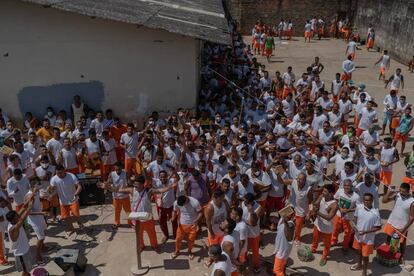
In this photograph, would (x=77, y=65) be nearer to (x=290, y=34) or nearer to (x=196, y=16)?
(x=196, y=16)

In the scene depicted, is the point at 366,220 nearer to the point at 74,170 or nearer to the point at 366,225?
the point at 366,225

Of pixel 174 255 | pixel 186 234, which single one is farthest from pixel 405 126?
pixel 174 255

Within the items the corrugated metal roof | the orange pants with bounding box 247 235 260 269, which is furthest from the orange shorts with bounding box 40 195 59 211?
the corrugated metal roof

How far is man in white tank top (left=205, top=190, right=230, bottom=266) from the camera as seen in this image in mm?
7621

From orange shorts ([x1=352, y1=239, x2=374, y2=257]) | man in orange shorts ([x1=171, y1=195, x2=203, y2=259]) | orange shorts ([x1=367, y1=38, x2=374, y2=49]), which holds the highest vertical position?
orange shorts ([x1=367, y1=38, x2=374, y2=49])

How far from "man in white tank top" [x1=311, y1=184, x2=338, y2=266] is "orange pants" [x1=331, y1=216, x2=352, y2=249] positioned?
1.33ft

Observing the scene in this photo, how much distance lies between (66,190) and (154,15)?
600cm

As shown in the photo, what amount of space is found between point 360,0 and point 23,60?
25.5 metres

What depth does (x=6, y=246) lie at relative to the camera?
8680mm

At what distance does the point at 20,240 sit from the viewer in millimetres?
7355

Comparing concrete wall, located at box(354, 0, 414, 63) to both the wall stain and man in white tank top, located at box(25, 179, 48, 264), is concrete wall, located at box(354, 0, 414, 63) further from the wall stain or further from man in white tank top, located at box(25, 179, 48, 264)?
man in white tank top, located at box(25, 179, 48, 264)

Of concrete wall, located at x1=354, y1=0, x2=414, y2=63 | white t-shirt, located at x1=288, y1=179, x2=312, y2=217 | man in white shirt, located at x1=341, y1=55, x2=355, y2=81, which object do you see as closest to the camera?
white t-shirt, located at x1=288, y1=179, x2=312, y2=217

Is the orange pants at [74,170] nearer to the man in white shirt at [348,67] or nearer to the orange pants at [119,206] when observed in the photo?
the orange pants at [119,206]

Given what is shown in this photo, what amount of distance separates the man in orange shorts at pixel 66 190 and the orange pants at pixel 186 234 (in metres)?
2.22
